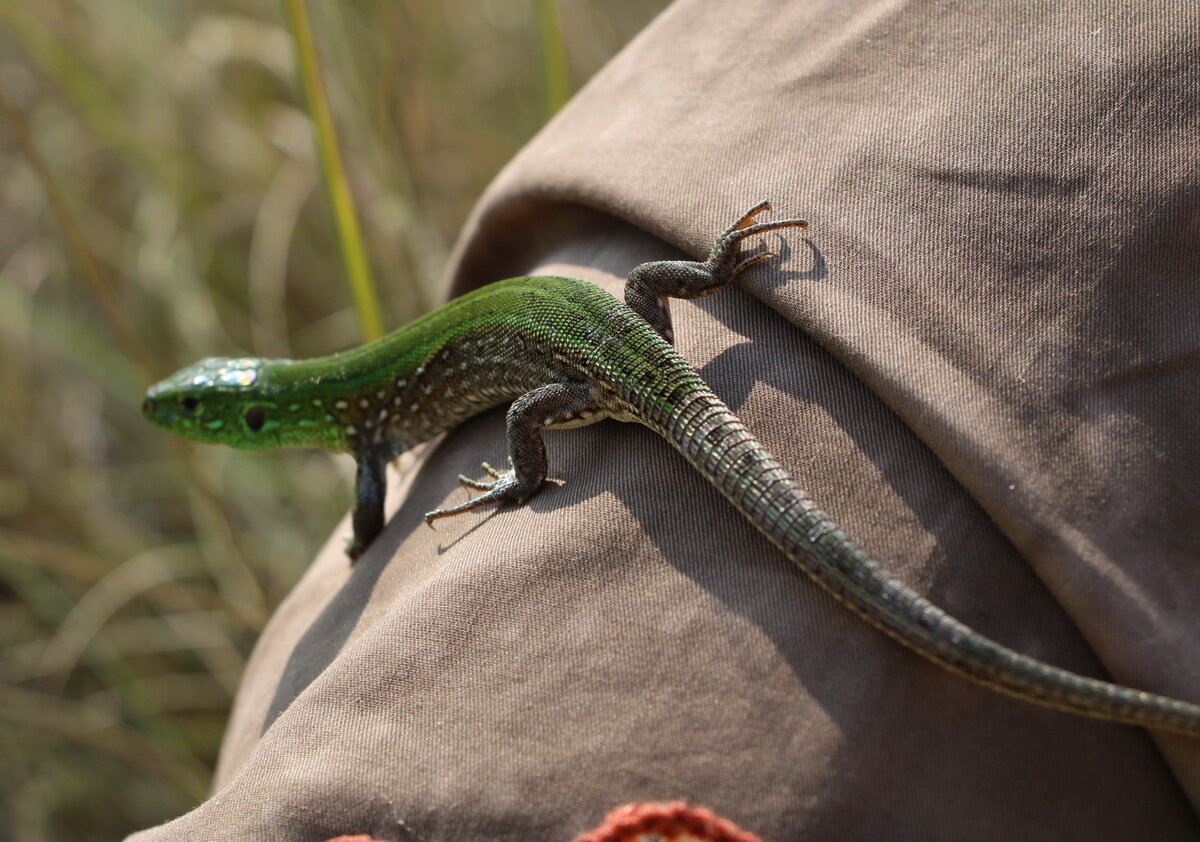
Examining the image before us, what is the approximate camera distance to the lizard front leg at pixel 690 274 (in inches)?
60.0

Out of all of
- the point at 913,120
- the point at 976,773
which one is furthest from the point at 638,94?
the point at 976,773

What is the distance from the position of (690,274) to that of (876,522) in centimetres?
60

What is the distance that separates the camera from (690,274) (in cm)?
162

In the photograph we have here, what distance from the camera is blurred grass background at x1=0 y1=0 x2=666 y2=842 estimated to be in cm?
346

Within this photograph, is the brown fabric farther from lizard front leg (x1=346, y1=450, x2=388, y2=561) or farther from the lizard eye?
the lizard eye

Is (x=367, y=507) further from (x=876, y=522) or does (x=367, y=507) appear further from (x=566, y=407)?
(x=876, y=522)

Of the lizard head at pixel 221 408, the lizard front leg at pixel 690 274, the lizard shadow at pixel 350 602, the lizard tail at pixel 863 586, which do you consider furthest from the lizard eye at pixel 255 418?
the lizard tail at pixel 863 586

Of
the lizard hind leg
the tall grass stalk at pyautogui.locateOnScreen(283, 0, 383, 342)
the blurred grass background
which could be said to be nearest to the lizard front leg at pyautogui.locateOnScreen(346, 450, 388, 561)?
the lizard hind leg

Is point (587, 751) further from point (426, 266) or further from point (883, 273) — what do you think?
point (426, 266)

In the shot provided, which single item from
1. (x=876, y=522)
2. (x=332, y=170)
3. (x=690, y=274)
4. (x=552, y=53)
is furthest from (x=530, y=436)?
(x=552, y=53)

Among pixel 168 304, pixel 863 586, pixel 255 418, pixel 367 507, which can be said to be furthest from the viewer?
pixel 168 304

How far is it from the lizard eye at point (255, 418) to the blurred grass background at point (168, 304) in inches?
27.0

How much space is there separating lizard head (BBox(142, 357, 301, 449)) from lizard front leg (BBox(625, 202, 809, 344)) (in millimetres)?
1223

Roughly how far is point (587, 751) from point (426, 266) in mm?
2858
